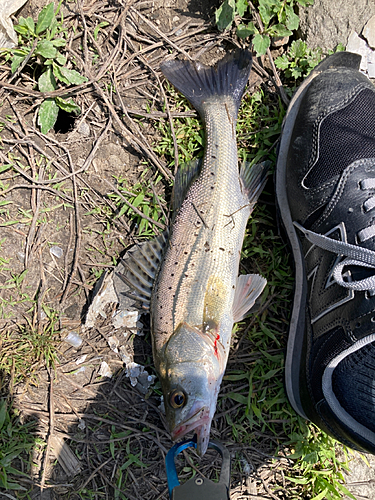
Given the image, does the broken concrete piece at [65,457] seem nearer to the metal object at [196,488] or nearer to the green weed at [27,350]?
the green weed at [27,350]

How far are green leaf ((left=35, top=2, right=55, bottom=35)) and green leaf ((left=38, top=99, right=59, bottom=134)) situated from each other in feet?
1.83

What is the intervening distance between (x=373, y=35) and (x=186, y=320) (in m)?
2.84

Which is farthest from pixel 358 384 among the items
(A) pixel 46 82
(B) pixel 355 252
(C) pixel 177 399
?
(A) pixel 46 82

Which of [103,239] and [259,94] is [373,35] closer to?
[259,94]

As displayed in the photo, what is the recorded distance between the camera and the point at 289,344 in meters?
3.16

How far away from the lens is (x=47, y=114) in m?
3.32

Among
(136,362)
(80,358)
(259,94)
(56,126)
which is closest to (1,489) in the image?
(80,358)

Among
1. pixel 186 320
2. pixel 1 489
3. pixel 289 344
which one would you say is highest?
pixel 186 320

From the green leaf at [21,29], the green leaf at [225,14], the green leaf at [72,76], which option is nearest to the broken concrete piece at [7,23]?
the green leaf at [21,29]

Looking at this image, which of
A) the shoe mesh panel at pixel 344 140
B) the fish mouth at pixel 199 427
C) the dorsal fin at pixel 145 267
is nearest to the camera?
the fish mouth at pixel 199 427

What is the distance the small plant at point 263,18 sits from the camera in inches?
128

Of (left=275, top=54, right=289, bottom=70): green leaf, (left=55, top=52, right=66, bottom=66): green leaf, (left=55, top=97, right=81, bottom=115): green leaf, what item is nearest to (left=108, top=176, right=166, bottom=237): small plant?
(left=55, top=97, right=81, bottom=115): green leaf

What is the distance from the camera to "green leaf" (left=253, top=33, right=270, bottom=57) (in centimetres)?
327

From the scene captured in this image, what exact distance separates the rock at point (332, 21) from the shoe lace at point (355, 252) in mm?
1361
